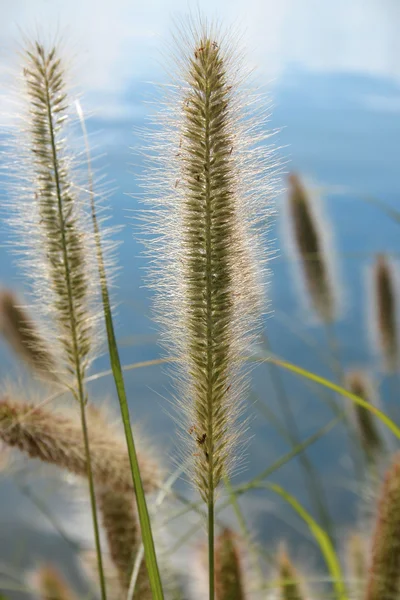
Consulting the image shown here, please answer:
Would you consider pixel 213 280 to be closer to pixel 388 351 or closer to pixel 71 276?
pixel 71 276

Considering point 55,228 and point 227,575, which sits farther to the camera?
point 227,575

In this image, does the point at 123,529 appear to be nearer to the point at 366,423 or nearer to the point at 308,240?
the point at 366,423

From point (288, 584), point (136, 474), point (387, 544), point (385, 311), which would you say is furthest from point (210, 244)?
point (385, 311)

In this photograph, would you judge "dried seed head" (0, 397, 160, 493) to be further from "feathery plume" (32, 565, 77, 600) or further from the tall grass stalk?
"feathery plume" (32, 565, 77, 600)

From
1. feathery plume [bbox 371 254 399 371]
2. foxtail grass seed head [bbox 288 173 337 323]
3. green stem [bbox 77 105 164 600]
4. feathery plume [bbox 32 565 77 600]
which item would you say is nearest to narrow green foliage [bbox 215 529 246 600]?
green stem [bbox 77 105 164 600]

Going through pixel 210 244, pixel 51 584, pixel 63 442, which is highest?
pixel 210 244

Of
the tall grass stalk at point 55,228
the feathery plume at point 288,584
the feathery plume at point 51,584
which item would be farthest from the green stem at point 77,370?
the feathery plume at point 51,584
